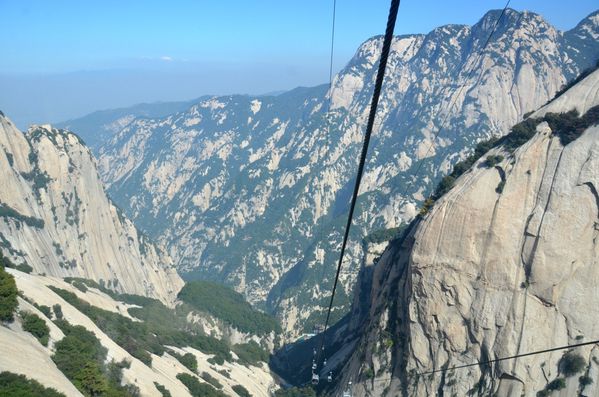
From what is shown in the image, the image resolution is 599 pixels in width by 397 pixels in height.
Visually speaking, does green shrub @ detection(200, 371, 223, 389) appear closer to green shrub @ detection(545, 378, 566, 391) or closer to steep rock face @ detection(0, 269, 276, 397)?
steep rock face @ detection(0, 269, 276, 397)

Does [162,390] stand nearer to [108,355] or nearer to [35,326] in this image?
[108,355]

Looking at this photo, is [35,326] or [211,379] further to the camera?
[211,379]

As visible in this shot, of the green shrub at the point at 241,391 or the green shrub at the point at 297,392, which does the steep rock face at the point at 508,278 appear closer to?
the green shrub at the point at 297,392

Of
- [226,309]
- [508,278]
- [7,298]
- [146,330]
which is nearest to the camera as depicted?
[7,298]

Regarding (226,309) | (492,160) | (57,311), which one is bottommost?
(226,309)

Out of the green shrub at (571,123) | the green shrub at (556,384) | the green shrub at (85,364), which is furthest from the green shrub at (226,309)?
the green shrub at (556,384)

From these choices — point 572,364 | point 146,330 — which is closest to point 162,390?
point 146,330

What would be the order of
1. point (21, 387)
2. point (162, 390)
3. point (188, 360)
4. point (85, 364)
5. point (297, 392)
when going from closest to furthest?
point (21, 387), point (85, 364), point (162, 390), point (188, 360), point (297, 392)
